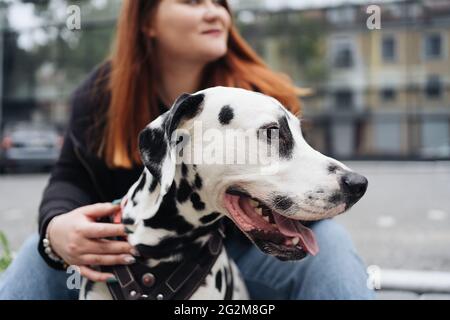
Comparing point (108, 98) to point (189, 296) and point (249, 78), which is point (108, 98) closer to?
point (249, 78)

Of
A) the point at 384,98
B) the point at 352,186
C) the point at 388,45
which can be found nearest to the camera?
the point at 352,186

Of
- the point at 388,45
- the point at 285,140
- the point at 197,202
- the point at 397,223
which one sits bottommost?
the point at 397,223

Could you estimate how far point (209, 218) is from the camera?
108 cm

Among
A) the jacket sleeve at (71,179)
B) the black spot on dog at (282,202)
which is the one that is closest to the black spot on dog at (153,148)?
the black spot on dog at (282,202)

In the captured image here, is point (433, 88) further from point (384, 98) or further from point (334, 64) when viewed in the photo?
point (334, 64)

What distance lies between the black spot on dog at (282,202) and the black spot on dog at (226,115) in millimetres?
159

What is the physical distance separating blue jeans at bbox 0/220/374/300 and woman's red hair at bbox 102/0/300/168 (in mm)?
352

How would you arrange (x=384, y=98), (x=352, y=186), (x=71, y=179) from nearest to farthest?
(x=352, y=186), (x=71, y=179), (x=384, y=98)

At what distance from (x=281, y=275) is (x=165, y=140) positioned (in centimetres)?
69

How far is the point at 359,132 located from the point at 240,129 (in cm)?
600

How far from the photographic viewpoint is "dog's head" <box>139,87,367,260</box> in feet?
3.03

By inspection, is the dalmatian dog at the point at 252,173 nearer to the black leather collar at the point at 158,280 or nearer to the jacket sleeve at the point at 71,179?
the black leather collar at the point at 158,280

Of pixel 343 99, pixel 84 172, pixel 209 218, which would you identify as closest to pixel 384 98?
pixel 343 99

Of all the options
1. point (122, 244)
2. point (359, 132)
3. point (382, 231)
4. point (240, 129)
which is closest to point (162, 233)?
point (122, 244)
